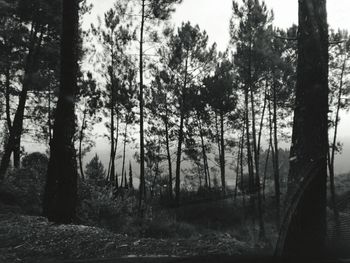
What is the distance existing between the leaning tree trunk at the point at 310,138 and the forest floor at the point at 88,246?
57 centimetres

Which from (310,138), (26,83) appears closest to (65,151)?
(310,138)

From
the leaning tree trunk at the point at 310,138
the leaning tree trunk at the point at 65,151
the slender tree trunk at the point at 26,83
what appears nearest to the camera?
the leaning tree trunk at the point at 310,138

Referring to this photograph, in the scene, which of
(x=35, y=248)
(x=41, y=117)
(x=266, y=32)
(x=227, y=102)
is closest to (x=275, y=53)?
(x=266, y=32)

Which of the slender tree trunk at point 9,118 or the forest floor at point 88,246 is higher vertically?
the slender tree trunk at point 9,118

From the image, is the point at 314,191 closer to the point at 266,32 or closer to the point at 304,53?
the point at 304,53

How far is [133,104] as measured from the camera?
28.3 meters

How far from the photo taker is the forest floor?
4.06 meters

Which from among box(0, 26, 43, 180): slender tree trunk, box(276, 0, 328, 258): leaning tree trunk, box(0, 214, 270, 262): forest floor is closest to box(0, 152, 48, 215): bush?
box(0, 214, 270, 262): forest floor

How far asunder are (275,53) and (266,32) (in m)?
1.80

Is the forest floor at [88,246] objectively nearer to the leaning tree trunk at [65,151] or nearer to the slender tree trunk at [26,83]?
the leaning tree trunk at [65,151]

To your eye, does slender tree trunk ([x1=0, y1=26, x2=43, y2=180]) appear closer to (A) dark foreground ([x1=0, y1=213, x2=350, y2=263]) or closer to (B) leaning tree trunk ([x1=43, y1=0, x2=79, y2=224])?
(B) leaning tree trunk ([x1=43, y1=0, x2=79, y2=224])

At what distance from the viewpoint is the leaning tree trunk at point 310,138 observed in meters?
3.89

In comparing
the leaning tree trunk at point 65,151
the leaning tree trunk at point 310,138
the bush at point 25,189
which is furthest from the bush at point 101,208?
the leaning tree trunk at point 310,138

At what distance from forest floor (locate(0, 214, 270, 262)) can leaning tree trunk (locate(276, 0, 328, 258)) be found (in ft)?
1.88
